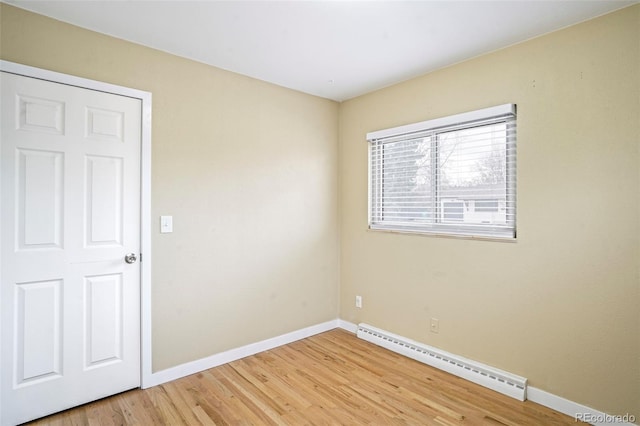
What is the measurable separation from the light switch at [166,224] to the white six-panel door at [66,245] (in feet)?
0.57

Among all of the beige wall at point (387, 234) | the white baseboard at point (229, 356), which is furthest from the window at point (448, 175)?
the white baseboard at point (229, 356)

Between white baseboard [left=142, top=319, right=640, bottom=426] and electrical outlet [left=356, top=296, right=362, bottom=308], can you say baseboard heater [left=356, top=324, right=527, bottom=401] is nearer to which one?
white baseboard [left=142, top=319, right=640, bottom=426]

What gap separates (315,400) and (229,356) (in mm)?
965

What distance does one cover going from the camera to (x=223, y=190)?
2943 mm

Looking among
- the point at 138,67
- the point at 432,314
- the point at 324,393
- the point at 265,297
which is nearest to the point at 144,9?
the point at 138,67

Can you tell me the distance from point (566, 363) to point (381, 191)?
201cm

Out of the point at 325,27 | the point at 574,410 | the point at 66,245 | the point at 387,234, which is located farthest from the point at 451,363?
the point at 66,245

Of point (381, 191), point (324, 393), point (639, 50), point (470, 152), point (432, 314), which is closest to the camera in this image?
point (639, 50)

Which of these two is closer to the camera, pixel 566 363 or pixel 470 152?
pixel 566 363

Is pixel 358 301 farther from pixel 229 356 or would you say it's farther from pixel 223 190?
pixel 223 190

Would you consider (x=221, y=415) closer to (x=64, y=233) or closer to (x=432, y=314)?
(x=64, y=233)

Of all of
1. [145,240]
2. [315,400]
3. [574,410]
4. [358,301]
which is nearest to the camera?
[574,410]

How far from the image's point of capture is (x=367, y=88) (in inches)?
133

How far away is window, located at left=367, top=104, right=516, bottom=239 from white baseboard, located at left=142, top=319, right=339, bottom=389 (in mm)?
1281
